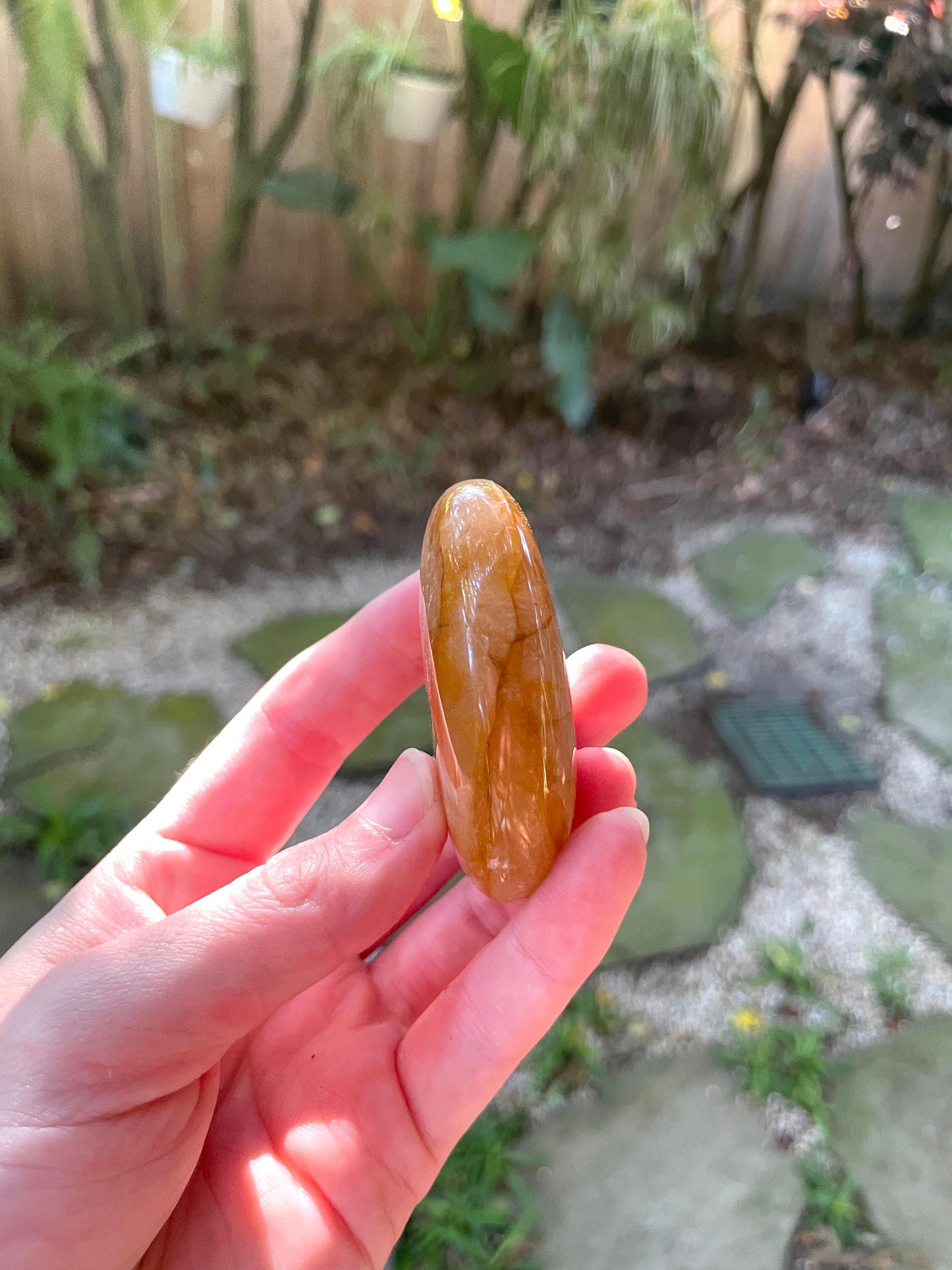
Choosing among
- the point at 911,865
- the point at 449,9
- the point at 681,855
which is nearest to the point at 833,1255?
the point at 681,855

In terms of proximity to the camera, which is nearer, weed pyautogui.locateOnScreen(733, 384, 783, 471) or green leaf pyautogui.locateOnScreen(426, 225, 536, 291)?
green leaf pyautogui.locateOnScreen(426, 225, 536, 291)

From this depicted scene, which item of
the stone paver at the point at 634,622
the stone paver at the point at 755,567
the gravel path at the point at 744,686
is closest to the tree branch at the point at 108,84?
the gravel path at the point at 744,686

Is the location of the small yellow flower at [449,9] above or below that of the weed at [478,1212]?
above

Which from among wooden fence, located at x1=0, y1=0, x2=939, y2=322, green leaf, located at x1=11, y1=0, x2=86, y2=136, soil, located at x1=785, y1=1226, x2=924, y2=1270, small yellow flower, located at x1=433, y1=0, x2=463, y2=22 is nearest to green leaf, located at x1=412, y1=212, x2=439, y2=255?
wooden fence, located at x1=0, y1=0, x2=939, y2=322

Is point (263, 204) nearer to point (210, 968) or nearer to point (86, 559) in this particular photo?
point (86, 559)

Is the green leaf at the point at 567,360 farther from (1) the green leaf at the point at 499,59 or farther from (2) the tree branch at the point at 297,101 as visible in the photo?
(2) the tree branch at the point at 297,101

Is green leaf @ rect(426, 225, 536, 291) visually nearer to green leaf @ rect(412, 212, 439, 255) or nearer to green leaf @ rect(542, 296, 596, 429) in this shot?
green leaf @ rect(412, 212, 439, 255)

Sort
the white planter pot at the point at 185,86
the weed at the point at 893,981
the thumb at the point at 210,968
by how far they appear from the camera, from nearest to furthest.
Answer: the thumb at the point at 210,968 → the weed at the point at 893,981 → the white planter pot at the point at 185,86
